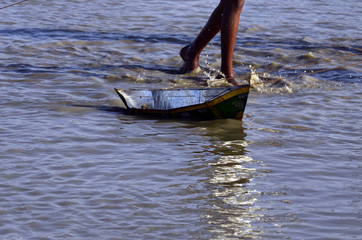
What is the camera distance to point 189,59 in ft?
21.5

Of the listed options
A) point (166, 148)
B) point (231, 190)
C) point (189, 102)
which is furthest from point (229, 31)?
point (231, 190)

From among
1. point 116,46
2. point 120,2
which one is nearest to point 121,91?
point 116,46

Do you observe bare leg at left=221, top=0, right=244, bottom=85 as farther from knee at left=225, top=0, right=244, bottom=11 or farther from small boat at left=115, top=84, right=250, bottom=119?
small boat at left=115, top=84, right=250, bottom=119

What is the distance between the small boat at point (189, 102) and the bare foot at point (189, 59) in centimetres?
134

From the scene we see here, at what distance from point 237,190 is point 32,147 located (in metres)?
1.41

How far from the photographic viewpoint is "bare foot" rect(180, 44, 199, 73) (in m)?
6.54

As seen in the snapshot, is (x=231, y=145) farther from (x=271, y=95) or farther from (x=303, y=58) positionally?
(x=303, y=58)

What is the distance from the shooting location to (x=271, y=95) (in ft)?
19.5

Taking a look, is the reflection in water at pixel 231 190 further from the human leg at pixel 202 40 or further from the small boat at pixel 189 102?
the human leg at pixel 202 40

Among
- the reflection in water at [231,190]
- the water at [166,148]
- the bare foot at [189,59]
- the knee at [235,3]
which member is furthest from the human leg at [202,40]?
the reflection in water at [231,190]

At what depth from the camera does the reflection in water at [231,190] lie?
3.34m

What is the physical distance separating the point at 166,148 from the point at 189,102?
677 millimetres

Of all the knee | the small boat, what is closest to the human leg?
the knee

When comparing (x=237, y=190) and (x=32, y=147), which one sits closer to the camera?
(x=237, y=190)
